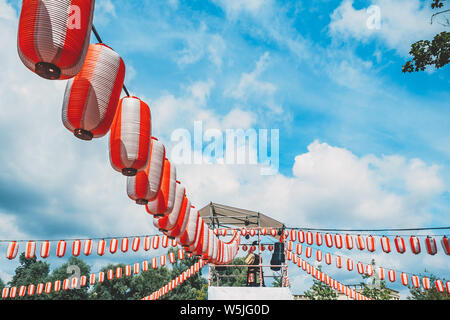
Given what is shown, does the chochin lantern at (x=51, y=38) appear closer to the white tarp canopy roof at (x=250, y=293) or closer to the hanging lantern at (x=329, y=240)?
the white tarp canopy roof at (x=250, y=293)

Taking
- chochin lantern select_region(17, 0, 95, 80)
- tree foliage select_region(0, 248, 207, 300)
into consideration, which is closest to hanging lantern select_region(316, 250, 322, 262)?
chochin lantern select_region(17, 0, 95, 80)

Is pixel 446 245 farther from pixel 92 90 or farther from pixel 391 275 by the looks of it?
pixel 92 90

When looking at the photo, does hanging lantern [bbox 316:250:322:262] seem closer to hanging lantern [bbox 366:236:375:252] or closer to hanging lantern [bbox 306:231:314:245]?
hanging lantern [bbox 306:231:314:245]

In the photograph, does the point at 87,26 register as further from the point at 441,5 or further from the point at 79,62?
the point at 441,5

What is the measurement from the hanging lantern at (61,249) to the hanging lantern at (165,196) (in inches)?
410

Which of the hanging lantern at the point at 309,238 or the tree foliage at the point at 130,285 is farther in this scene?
the tree foliage at the point at 130,285

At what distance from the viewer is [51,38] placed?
2369mm

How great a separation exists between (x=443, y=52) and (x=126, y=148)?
21.2ft

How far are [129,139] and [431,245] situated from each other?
12.4 meters

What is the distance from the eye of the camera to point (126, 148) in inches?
150

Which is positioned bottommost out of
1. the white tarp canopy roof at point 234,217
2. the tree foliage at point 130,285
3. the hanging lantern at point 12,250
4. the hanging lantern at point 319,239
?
the tree foliage at point 130,285

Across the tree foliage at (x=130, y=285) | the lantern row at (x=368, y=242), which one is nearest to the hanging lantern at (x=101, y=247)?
the lantern row at (x=368, y=242)

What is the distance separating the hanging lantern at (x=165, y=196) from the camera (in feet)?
17.7
